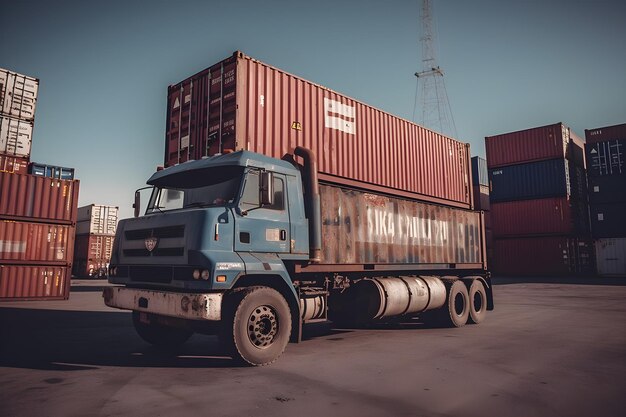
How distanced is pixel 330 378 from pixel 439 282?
19.1 ft

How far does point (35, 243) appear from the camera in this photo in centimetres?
1625

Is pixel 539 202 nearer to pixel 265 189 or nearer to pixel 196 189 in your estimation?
pixel 265 189

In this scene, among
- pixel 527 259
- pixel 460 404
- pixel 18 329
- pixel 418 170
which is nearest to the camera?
pixel 460 404

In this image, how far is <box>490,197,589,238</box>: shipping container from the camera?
3086 cm

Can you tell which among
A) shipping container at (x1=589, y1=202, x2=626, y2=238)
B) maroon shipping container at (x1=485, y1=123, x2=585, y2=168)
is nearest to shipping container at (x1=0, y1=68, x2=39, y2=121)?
maroon shipping container at (x1=485, y1=123, x2=585, y2=168)

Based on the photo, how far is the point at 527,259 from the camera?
32375 mm

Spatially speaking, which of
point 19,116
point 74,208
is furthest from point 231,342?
point 19,116

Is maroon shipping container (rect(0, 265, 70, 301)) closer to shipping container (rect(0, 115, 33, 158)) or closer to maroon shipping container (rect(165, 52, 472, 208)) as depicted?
shipping container (rect(0, 115, 33, 158))

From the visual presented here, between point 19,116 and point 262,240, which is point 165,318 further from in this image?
point 19,116

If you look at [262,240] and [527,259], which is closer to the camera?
[262,240]

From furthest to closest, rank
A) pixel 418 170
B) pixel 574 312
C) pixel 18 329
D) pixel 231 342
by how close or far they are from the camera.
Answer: pixel 574 312 → pixel 418 170 → pixel 18 329 → pixel 231 342

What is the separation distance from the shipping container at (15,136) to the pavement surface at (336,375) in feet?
37.8

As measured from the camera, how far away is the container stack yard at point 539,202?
31031mm

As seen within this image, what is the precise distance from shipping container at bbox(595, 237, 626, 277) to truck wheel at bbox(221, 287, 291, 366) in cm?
3625
